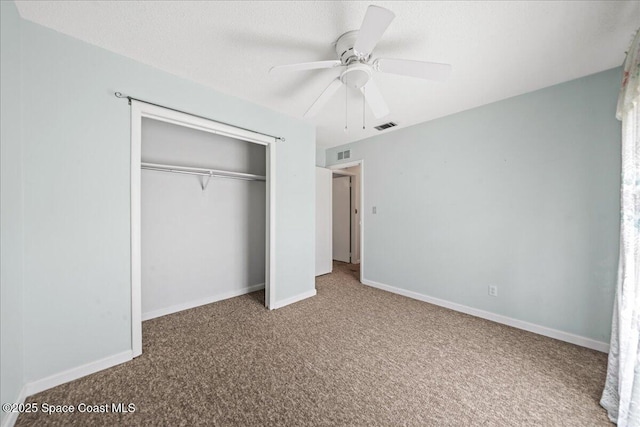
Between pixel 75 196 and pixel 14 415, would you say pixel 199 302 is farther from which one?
pixel 75 196

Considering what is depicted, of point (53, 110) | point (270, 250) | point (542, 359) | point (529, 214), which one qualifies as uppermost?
point (53, 110)

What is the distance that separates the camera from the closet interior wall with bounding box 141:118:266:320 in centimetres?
263

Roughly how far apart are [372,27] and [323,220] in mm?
3367

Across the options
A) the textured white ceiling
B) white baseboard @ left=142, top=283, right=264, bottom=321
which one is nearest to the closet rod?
the textured white ceiling

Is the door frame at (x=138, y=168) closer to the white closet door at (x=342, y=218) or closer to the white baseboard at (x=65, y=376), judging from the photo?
the white baseboard at (x=65, y=376)

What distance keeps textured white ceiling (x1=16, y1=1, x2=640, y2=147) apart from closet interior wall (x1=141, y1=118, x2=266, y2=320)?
96cm

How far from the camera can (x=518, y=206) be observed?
249 centimetres

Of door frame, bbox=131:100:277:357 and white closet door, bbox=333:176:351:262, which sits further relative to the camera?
white closet door, bbox=333:176:351:262

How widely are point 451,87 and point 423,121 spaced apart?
0.88 m

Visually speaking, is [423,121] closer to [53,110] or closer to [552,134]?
[552,134]

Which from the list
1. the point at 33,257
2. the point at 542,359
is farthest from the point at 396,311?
the point at 33,257

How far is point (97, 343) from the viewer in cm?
177

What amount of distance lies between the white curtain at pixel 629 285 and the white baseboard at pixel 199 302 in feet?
11.4

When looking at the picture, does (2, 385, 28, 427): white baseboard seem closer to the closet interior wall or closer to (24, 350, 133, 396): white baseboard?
(24, 350, 133, 396): white baseboard
